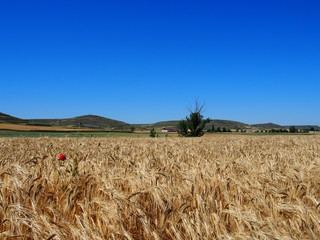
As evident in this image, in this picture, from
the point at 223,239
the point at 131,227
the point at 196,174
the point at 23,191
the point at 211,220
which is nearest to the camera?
the point at 223,239

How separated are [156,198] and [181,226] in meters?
0.34

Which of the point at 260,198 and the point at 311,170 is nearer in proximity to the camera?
the point at 260,198

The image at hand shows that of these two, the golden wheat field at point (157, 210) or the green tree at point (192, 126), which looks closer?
the golden wheat field at point (157, 210)

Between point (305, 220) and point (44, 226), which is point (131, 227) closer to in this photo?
point (44, 226)

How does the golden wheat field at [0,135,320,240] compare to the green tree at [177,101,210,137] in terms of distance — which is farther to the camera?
the green tree at [177,101,210,137]

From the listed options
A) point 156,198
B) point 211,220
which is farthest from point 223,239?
point 156,198

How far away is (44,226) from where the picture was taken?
2.00 m

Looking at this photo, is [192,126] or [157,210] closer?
[157,210]

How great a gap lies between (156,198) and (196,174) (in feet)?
3.33

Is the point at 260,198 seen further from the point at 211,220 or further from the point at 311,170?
the point at 311,170

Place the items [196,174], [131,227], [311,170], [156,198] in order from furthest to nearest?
[311,170], [196,174], [156,198], [131,227]

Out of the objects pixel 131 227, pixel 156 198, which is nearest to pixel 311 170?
pixel 156 198

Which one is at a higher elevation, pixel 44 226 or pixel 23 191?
→ pixel 23 191

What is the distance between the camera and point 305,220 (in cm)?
175
